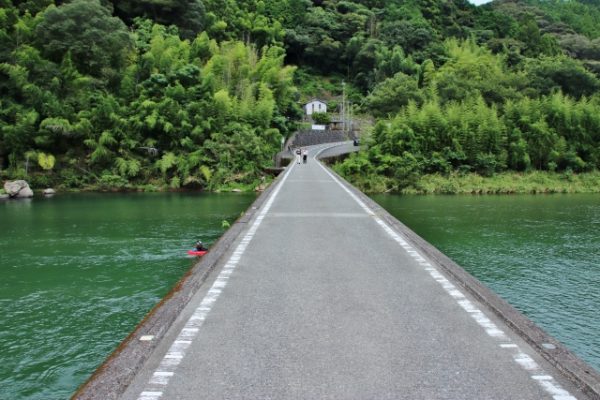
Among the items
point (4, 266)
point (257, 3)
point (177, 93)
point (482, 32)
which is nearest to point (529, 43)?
point (482, 32)

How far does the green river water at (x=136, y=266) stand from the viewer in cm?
597

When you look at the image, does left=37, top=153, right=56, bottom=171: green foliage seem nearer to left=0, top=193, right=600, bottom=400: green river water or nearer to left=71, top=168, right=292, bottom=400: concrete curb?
left=0, top=193, right=600, bottom=400: green river water

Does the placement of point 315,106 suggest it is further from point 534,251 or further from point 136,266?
point 136,266

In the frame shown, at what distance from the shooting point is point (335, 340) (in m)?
4.12

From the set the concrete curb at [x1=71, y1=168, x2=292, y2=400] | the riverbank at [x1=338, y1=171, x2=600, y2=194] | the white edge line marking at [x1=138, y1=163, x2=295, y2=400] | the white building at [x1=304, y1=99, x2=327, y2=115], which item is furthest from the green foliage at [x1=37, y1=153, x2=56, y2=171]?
the white building at [x1=304, y1=99, x2=327, y2=115]

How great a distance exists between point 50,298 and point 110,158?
2253 cm

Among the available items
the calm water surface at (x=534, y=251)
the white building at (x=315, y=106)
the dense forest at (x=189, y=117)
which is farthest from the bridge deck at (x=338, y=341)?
the white building at (x=315, y=106)

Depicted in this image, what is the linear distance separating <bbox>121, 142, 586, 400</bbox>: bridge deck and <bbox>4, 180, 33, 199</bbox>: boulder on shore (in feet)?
75.0

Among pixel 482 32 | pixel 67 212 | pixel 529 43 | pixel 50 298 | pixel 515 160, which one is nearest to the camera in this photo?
pixel 50 298

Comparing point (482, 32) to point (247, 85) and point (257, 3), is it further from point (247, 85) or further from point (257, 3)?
point (247, 85)

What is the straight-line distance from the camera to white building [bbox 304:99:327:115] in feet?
208

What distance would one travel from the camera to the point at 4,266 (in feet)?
34.6

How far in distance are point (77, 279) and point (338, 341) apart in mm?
6859

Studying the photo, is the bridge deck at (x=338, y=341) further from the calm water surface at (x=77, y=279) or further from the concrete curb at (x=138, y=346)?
the calm water surface at (x=77, y=279)
